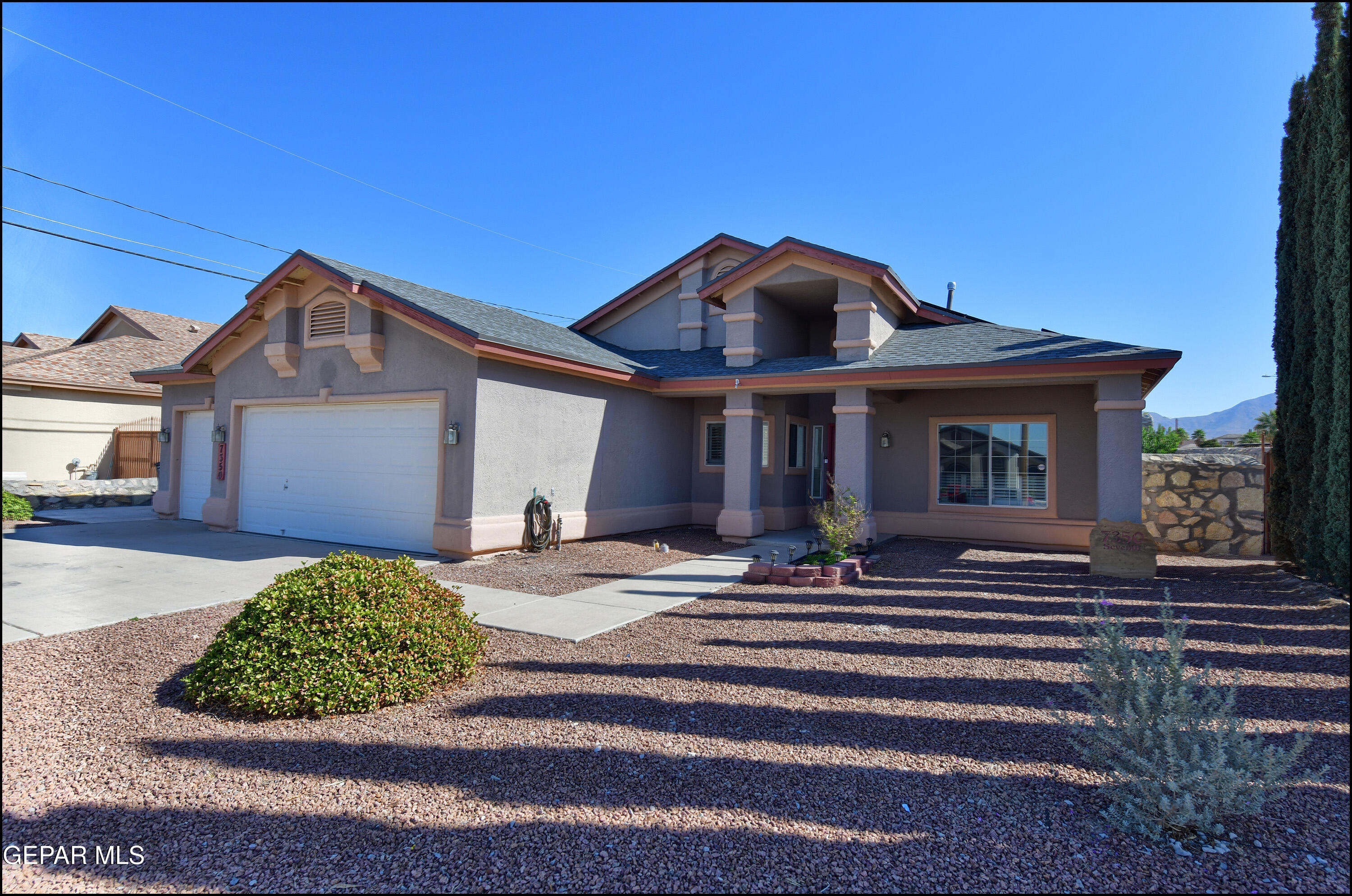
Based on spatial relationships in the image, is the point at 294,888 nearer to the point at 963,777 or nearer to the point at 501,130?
the point at 963,777

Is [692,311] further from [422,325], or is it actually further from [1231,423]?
[1231,423]

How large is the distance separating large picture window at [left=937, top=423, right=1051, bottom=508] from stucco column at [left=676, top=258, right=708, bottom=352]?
5.80 metres

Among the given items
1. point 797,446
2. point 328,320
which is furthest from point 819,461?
point 328,320

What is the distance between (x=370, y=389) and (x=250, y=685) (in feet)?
25.5

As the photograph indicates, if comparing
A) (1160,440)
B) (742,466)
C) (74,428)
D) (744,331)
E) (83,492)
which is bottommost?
(83,492)

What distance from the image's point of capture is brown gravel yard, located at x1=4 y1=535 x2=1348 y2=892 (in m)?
2.92

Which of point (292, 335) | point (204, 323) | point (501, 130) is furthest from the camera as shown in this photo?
point (204, 323)

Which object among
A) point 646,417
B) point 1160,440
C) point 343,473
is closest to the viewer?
point 343,473

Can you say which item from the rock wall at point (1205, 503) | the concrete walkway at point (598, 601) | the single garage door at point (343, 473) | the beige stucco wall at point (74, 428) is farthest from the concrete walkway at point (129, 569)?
the rock wall at point (1205, 503)

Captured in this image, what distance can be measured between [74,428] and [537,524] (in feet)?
45.7

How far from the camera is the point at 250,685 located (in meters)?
4.42

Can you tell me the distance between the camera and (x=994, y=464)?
12.9 meters

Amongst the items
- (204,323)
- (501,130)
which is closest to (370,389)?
(501,130)

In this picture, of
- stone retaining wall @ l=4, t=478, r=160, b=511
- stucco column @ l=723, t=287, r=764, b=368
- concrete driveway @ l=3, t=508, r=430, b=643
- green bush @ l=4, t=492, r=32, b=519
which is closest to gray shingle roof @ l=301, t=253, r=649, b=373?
stucco column @ l=723, t=287, r=764, b=368
